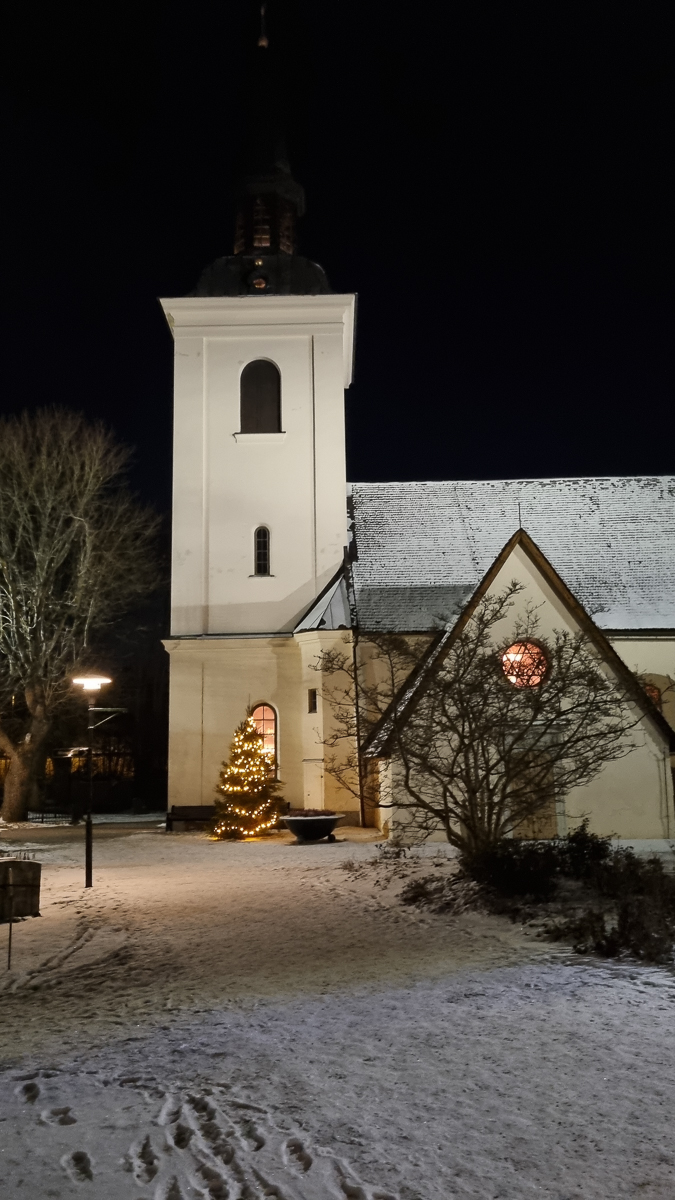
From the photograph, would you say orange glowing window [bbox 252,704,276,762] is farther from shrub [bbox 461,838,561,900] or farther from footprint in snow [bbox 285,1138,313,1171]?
footprint in snow [bbox 285,1138,313,1171]

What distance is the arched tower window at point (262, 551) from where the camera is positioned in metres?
29.6

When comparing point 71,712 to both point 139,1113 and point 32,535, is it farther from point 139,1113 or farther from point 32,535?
point 139,1113

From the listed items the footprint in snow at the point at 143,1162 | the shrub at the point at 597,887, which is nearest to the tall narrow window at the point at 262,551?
the shrub at the point at 597,887

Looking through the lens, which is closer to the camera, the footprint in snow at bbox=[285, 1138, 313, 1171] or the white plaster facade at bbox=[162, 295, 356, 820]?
the footprint in snow at bbox=[285, 1138, 313, 1171]

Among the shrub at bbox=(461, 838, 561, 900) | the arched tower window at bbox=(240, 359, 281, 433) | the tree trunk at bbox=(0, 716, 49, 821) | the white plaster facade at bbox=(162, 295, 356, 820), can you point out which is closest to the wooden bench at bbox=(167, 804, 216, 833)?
the white plaster facade at bbox=(162, 295, 356, 820)

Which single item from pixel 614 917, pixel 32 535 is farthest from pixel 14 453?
pixel 614 917

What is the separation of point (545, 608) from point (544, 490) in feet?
31.4

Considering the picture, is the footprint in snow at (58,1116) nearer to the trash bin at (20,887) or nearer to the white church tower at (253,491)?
the trash bin at (20,887)

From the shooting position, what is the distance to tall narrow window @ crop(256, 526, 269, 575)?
2959 centimetres

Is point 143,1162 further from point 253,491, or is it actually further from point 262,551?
point 253,491

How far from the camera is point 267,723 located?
93.7ft

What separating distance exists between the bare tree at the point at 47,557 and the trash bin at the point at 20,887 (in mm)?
18812

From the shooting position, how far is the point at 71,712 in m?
38.6

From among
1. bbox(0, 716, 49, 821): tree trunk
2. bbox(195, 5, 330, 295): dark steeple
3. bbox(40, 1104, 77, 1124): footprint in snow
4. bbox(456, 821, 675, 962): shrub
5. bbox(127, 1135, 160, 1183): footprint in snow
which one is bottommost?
bbox(127, 1135, 160, 1183): footprint in snow
